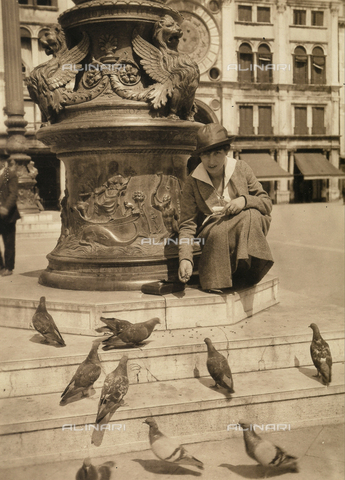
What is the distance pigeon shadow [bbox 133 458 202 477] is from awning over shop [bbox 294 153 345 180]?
128ft

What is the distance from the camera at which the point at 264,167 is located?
40.8 metres

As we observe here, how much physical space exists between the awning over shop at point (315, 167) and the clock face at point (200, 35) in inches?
349

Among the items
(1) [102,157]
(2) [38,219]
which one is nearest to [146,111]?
(1) [102,157]

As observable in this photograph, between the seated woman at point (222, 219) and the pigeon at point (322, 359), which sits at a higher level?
the seated woman at point (222, 219)

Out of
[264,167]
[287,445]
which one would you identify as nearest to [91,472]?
[287,445]

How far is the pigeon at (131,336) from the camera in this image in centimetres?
459

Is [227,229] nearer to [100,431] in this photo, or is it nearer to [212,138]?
[212,138]

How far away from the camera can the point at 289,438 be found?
4.16 m

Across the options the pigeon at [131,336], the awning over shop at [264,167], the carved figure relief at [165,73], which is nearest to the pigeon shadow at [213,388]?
the pigeon at [131,336]

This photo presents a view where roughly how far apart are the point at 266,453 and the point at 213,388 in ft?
2.80

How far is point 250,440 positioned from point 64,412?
115cm

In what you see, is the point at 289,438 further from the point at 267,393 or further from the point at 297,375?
the point at 297,375

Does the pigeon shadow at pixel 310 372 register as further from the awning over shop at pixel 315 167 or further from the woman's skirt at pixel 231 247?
the awning over shop at pixel 315 167

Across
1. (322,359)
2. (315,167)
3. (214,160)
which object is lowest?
(322,359)
